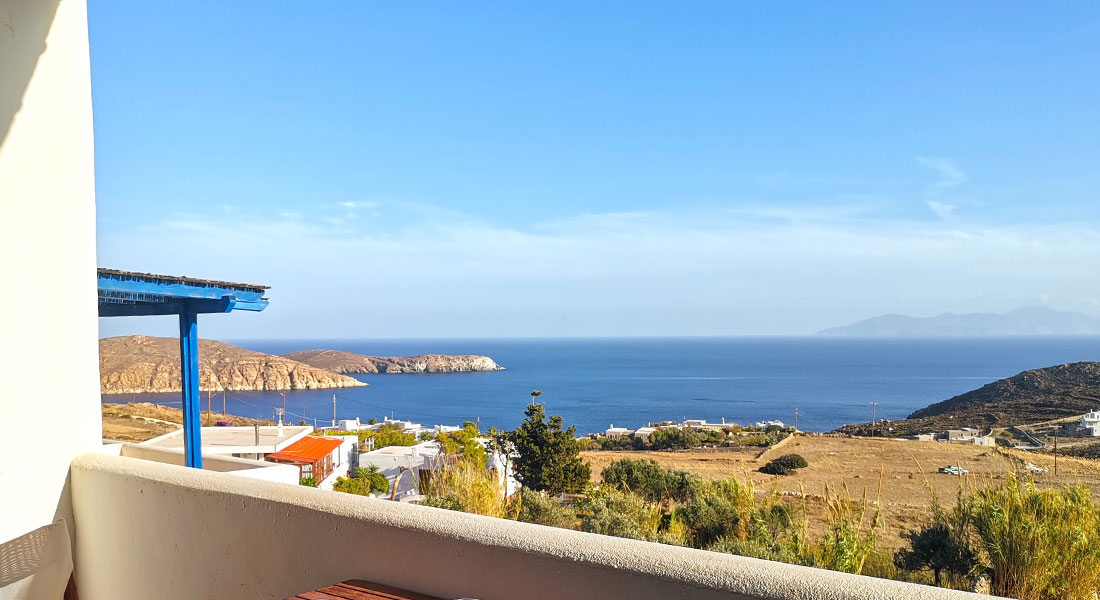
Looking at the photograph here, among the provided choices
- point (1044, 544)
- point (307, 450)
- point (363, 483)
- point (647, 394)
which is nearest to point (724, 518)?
point (1044, 544)

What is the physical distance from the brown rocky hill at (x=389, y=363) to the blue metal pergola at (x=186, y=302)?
96264 mm

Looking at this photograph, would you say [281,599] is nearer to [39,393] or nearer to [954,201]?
[39,393]

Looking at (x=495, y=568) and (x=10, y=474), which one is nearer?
(x=495, y=568)

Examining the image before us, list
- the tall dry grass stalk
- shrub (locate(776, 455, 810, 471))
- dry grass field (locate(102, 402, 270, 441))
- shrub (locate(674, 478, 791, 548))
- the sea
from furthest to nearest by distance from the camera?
the sea → shrub (locate(776, 455, 810, 471)) → dry grass field (locate(102, 402, 270, 441)) → shrub (locate(674, 478, 791, 548)) → the tall dry grass stalk

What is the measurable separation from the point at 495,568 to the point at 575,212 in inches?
2060

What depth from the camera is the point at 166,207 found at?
17312 millimetres

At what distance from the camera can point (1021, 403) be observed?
3659 centimetres

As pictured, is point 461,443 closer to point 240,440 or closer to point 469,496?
point 240,440

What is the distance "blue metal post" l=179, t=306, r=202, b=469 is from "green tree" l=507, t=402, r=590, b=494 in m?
8.41

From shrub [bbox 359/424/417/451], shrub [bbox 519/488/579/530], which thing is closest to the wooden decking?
shrub [bbox 519/488/579/530]

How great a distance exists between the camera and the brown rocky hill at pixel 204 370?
38.2 m

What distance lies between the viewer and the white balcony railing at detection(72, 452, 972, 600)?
1.28m

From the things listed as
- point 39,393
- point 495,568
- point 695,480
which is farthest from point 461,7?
point 495,568

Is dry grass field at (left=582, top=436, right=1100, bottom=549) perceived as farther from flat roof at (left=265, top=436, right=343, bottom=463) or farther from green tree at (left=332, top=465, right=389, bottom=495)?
flat roof at (left=265, top=436, right=343, bottom=463)
